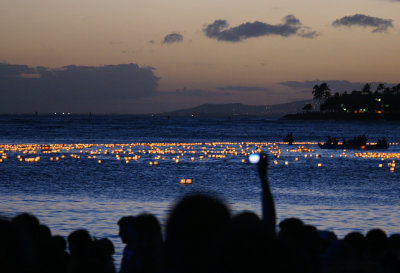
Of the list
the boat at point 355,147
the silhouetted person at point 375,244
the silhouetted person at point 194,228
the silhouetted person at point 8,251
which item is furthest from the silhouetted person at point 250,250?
the boat at point 355,147

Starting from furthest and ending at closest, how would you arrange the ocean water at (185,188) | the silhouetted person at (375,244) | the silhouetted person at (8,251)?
the ocean water at (185,188), the silhouetted person at (375,244), the silhouetted person at (8,251)

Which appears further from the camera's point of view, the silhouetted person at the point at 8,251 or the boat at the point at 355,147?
the boat at the point at 355,147

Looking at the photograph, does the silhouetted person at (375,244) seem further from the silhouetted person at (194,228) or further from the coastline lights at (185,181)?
the coastline lights at (185,181)

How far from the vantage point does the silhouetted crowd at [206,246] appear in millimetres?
3168

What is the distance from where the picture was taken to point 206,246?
3.48 meters

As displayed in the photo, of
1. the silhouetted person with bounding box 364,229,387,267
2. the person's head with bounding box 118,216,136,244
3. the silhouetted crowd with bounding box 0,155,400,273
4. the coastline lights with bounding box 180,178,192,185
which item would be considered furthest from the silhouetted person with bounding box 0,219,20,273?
the coastline lights with bounding box 180,178,192,185

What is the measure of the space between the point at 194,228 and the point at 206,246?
0.11m

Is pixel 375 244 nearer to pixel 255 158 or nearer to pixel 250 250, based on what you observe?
pixel 255 158

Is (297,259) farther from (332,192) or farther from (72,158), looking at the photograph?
(72,158)

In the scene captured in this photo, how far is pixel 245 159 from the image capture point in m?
54.6

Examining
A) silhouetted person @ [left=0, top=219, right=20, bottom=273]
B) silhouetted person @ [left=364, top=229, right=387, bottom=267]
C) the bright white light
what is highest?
the bright white light

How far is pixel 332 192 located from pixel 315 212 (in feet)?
25.8

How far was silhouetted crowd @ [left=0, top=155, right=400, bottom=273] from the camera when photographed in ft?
10.4

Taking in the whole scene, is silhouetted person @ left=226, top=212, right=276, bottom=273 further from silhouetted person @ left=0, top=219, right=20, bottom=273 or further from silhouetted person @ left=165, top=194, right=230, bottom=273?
silhouetted person @ left=0, top=219, right=20, bottom=273
